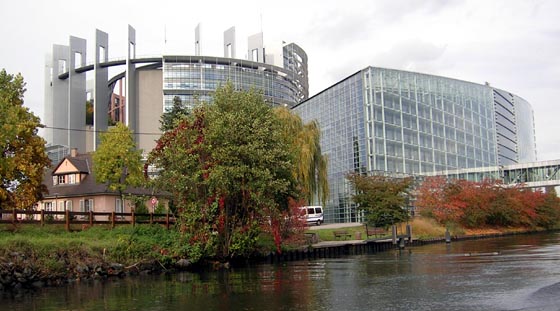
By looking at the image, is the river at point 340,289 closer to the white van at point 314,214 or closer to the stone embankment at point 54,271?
the stone embankment at point 54,271

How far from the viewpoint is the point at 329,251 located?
42.5 meters

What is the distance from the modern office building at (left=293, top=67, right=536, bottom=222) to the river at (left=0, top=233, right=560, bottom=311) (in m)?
39.7

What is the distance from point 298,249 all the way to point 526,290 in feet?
77.0

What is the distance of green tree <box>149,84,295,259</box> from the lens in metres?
33.6

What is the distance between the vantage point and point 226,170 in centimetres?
3300

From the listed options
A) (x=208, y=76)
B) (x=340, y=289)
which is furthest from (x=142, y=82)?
(x=340, y=289)

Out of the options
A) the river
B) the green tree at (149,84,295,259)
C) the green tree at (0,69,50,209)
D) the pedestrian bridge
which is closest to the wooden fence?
the green tree at (0,69,50,209)

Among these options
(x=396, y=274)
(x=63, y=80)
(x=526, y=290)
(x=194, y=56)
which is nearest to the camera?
(x=526, y=290)

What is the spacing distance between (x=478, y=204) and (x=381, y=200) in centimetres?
1643

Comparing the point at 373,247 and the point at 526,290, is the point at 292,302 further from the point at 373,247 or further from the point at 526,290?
the point at 373,247

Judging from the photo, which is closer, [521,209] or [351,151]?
[521,209]

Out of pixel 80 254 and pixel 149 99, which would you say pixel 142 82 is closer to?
pixel 149 99

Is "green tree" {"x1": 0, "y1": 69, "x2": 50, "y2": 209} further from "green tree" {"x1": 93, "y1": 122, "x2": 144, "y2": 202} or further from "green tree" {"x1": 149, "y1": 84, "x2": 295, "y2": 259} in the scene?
"green tree" {"x1": 93, "y1": 122, "x2": 144, "y2": 202}

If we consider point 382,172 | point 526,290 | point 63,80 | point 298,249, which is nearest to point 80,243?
point 298,249
